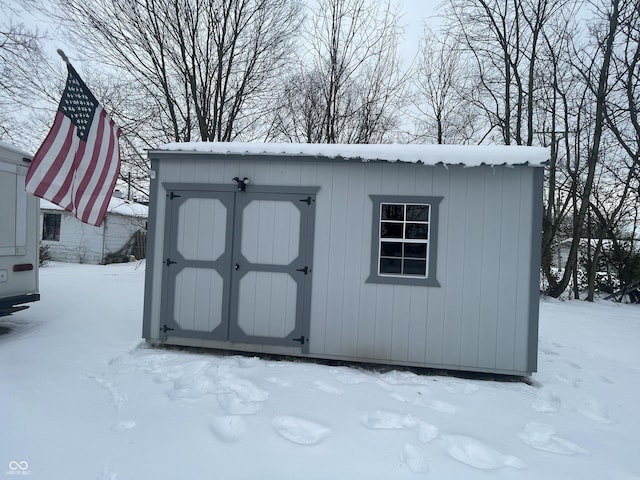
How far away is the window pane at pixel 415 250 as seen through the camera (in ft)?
14.3

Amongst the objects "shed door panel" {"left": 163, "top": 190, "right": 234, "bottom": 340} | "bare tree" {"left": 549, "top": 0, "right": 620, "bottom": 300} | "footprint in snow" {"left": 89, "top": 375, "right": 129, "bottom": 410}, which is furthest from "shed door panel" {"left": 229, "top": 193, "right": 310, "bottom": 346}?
"bare tree" {"left": 549, "top": 0, "right": 620, "bottom": 300}

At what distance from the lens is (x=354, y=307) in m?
4.41

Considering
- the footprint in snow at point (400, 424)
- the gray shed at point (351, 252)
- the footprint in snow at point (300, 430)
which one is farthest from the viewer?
the gray shed at point (351, 252)

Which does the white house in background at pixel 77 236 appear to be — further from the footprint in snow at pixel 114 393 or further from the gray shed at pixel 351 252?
the footprint in snow at pixel 114 393

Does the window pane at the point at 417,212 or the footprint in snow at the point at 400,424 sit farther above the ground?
the window pane at the point at 417,212

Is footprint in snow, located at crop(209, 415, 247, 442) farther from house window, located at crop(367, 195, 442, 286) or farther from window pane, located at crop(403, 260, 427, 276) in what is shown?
window pane, located at crop(403, 260, 427, 276)

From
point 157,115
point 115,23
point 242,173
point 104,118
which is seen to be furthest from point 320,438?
point 115,23

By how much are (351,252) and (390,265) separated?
519 mm

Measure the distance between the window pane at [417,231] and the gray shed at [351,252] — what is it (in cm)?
2

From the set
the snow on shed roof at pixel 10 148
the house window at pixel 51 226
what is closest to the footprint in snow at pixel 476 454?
the snow on shed roof at pixel 10 148

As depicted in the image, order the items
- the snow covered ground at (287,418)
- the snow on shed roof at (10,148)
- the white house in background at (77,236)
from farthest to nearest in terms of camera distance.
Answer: the white house in background at (77,236) → the snow on shed roof at (10,148) → the snow covered ground at (287,418)

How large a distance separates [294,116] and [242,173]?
9471 millimetres

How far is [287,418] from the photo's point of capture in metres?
3.02

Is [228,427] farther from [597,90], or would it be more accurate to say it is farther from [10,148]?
[597,90]
